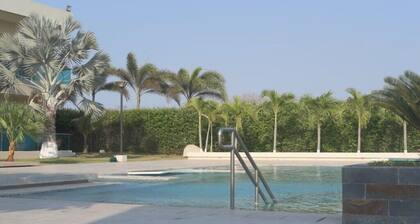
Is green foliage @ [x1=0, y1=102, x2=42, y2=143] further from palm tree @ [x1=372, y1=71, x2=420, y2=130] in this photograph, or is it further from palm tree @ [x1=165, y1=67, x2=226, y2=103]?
palm tree @ [x1=372, y1=71, x2=420, y2=130]

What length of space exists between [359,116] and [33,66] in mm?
17976

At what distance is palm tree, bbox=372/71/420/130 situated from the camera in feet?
37.9

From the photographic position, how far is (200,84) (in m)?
41.9

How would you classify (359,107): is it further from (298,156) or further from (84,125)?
(84,125)

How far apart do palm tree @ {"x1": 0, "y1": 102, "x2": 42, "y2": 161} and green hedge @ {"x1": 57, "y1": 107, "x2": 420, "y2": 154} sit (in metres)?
10.5

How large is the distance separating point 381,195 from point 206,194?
6.63 m

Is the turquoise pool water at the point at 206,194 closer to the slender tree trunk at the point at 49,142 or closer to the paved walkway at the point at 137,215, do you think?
the paved walkway at the point at 137,215

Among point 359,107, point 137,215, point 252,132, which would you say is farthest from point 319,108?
point 137,215

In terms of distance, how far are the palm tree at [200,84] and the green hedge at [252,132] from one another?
4.28 m

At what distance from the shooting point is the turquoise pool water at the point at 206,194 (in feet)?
34.6

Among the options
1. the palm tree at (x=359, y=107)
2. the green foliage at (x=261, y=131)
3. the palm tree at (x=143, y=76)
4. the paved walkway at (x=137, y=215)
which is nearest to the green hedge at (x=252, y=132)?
the green foliage at (x=261, y=131)

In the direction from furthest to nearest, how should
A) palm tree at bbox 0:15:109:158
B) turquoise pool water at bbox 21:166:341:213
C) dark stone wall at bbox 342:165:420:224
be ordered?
palm tree at bbox 0:15:109:158
turquoise pool water at bbox 21:166:341:213
dark stone wall at bbox 342:165:420:224

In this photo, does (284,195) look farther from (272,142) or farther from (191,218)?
(272,142)

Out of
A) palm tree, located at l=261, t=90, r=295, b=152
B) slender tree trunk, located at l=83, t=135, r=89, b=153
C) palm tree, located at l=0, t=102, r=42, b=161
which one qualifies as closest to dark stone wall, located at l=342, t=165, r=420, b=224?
palm tree, located at l=0, t=102, r=42, b=161
